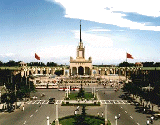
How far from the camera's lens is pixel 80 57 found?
160 m

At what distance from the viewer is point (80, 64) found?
515ft

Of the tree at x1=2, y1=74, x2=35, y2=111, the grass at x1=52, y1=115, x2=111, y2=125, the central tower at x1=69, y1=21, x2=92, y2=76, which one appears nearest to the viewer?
the grass at x1=52, y1=115, x2=111, y2=125

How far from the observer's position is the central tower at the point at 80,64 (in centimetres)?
15688

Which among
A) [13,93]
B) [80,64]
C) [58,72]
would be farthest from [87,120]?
[58,72]

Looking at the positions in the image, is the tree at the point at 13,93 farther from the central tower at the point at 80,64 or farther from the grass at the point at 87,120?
the central tower at the point at 80,64

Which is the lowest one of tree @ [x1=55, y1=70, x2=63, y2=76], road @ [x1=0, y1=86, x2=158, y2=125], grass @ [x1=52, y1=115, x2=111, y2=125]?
road @ [x1=0, y1=86, x2=158, y2=125]

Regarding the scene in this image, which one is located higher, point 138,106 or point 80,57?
point 80,57

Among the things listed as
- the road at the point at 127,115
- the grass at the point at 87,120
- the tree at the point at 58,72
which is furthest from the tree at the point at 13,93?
the tree at the point at 58,72

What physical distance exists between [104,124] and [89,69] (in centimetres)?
12053

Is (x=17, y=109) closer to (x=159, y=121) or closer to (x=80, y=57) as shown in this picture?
(x=159, y=121)

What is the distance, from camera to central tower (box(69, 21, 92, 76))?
6176 inches

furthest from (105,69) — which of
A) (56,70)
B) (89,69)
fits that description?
(56,70)

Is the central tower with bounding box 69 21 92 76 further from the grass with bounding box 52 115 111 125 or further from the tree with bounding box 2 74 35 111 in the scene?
the grass with bounding box 52 115 111 125

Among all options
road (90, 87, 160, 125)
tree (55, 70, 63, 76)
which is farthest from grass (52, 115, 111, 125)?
tree (55, 70, 63, 76)
